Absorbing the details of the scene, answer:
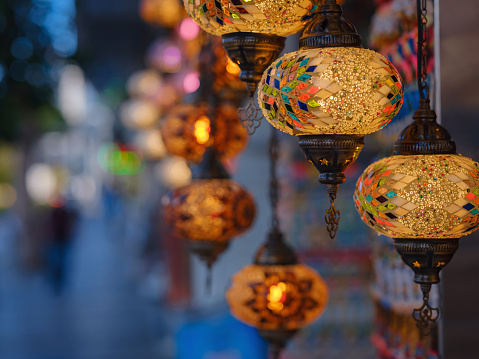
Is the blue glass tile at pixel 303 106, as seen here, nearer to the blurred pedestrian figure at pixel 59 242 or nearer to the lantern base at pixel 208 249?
the lantern base at pixel 208 249

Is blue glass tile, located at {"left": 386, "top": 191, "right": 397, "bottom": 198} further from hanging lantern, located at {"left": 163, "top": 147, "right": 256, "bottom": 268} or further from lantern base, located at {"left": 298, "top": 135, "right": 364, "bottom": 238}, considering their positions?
hanging lantern, located at {"left": 163, "top": 147, "right": 256, "bottom": 268}

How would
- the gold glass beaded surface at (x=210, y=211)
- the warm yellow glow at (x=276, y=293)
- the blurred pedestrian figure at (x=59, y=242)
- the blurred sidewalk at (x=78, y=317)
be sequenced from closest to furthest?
1. the warm yellow glow at (x=276, y=293)
2. the gold glass beaded surface at (x=210, y=211)
3. the blurred sidewalk at (x=78, y=317)
4. the blurred pedestrian figure at (x=59, y=242)

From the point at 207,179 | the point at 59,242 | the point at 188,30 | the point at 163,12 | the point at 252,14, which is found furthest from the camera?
the point at 59,242

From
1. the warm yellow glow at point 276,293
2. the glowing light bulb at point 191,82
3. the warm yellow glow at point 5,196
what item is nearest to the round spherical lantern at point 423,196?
the warm yellow glow at point 276,293

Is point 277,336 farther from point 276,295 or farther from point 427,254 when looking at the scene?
point 427,254

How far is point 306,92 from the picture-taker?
97cm

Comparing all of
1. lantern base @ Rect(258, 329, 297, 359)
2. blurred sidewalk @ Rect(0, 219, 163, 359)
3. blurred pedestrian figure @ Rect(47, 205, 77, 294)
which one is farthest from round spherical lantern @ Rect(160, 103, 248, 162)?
blurred pedestrian figure @ Rect(47, 205, 77, 294)

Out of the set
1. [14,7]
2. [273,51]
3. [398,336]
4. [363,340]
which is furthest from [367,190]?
[14,7]

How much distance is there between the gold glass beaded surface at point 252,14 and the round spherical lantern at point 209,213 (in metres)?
0.64

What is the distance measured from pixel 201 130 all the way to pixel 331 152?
1.00 m

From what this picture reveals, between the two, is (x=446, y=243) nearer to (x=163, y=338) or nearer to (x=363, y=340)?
(x=363, y=340)

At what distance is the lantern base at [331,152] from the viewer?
1.03 metres

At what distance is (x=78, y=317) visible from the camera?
26.4 ft

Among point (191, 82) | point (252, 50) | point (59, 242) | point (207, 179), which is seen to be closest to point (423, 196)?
point (252, 50)
